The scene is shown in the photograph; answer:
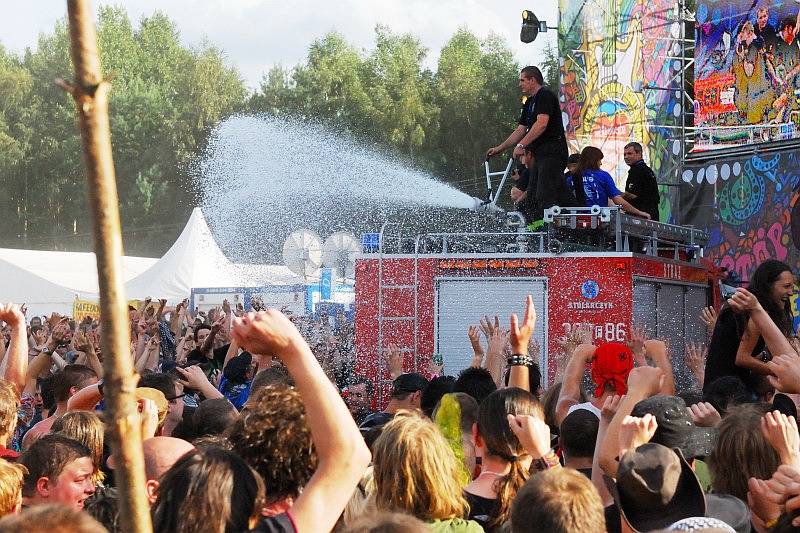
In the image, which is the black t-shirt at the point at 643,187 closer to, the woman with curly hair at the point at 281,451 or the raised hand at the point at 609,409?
the raised hand at the point at 609,409

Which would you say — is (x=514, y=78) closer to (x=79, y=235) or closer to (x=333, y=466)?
(x=79, y=235)

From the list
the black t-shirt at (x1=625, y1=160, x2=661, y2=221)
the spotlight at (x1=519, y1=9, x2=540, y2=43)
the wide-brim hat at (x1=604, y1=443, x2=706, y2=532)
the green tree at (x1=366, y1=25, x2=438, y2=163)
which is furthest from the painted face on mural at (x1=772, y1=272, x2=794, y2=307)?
the green tree at (x1=366, y1=25, x2=438, y2=163)

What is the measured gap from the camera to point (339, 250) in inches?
851

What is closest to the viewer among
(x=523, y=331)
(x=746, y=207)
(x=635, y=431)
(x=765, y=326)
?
(x=635, y=431)

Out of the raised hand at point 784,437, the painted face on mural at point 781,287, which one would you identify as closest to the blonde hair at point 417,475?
the raised hand at point 784,437

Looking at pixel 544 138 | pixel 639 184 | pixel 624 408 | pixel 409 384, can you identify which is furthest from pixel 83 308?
pixel 624 408

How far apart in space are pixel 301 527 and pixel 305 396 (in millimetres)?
311

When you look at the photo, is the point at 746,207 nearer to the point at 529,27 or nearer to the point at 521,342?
the point at 529,27

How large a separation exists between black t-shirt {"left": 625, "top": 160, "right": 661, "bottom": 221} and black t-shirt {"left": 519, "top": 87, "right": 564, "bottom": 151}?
2.27 meters

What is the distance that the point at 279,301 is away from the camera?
18688 mm

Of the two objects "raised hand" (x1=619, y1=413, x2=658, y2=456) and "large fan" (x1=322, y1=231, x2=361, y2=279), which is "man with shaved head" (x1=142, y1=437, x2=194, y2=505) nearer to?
"raised hand" (x1=619, y1=413, x2=658, y2=456)

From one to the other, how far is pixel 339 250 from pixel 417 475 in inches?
719

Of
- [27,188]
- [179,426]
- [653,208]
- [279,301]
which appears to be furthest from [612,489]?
[27,188]

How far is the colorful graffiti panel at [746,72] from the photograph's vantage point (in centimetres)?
1641
